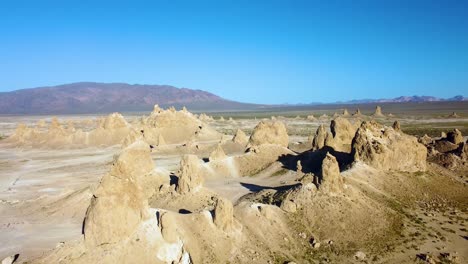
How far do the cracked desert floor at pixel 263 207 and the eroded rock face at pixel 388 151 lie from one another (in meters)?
0.12

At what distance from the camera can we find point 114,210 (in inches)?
1039

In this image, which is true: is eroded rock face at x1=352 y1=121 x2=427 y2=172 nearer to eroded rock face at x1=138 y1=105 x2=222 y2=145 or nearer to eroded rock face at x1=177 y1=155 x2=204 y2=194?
eroded rock face at x1=177 y1=155 x2=204 y2=194

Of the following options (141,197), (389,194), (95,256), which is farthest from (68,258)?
(389,194)

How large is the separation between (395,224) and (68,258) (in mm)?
24038

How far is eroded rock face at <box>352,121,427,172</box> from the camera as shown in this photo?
43219 mm

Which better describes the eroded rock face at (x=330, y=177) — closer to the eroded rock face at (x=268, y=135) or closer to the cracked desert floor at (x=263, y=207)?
the cracked desert floor at (x=263, y=207)

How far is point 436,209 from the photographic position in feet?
121

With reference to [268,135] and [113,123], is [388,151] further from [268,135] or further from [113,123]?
[113,123]

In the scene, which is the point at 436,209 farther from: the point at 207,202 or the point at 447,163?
the point at 207,202

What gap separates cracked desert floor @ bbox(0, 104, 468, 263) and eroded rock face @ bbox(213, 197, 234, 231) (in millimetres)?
72

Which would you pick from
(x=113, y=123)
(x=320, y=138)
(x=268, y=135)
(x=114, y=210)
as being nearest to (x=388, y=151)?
(x=320, y=138)

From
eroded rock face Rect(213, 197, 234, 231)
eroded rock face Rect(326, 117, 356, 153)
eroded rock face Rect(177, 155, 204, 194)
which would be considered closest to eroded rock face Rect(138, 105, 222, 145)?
eroded rock face Rect(326, 117, 356, 153)

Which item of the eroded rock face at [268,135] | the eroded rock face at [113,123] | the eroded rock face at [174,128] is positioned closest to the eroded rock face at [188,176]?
the eroded rock face at [268,135]

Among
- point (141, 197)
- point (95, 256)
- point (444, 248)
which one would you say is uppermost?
point (141, 197)
